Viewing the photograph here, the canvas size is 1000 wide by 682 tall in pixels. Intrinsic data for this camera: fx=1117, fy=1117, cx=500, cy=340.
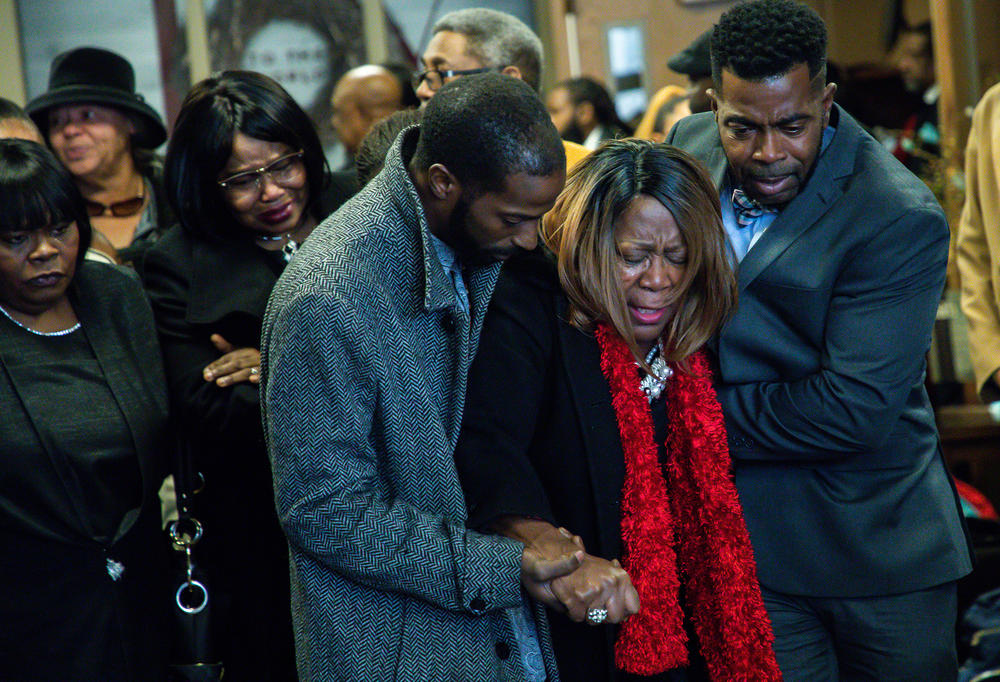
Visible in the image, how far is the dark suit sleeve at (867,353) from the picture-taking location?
227 cm

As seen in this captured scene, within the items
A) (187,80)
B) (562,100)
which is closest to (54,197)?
(562,100)

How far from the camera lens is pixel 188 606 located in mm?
2697

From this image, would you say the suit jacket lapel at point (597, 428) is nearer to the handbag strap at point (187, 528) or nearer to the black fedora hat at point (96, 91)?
the handbag strap at point (187, 528)

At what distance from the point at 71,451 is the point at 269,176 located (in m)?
0.78

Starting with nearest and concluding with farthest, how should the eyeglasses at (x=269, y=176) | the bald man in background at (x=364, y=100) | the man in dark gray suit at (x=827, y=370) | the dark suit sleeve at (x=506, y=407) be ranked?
the dark suit sleeve at (x=506, y=407), the man in dark gray suit at (x=827, y=370), the eyeglasses at (x=269, y=176), the bald man in background at (x=364, y=100)

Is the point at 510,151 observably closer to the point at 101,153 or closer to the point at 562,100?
the point at 101,153

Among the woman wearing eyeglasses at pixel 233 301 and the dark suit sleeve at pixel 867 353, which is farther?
the woman wearing eyeglasses at pixel 233 301

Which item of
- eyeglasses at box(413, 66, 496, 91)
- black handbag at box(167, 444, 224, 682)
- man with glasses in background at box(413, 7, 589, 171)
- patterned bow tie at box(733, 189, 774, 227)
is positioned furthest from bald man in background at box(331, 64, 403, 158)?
patterned bow tie at box(733, 189, 774, 227)

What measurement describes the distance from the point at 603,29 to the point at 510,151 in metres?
4.92

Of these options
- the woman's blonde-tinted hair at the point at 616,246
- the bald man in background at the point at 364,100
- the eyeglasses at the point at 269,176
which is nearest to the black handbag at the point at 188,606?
the eyeglasses at the point at 269,176

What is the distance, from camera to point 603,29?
6.60 m

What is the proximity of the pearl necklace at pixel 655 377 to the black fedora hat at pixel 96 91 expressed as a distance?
6.65 ft

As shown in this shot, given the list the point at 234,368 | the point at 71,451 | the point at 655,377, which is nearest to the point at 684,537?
the point at 655,377

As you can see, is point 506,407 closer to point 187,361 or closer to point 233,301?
point 233,301
